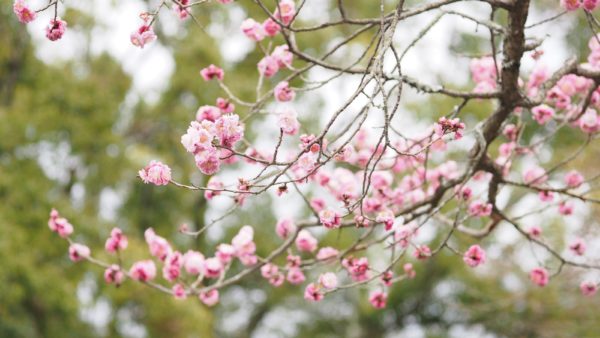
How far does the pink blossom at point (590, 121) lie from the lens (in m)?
2.21

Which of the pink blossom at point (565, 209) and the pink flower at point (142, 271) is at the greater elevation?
the pink blossom at point (565, 209)

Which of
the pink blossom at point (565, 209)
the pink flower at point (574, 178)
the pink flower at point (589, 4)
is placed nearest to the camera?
the pink flower at point (589, 4)

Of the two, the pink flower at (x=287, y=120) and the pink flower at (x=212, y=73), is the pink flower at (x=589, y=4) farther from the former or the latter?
the pink flower at (x=212, y=73)

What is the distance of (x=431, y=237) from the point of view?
7.79 metres

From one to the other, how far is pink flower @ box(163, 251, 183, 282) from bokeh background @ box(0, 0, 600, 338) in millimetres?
906

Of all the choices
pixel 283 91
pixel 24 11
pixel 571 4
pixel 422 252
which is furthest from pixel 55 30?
pixel 571 4

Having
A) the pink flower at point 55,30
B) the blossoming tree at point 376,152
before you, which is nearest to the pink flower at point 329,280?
the blossoming tree at point 376,152

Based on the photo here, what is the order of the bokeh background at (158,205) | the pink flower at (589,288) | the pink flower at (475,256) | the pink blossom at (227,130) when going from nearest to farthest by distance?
the pink blossom at (227,130) < the pink flower at (475,256) < the pink flower at (589,288) < the bokeh background at (158,205)

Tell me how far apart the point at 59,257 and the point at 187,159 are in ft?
6.35

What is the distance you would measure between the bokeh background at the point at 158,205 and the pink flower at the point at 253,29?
45.9 inches

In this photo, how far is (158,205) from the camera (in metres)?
6.50

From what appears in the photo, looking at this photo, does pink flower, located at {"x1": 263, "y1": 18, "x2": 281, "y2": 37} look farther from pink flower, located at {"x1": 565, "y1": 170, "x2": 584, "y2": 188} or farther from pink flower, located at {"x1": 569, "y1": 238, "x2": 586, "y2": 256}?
pink flower, located at {"x1": 569, "y1": 238, "x2": 586, "y2": 256}

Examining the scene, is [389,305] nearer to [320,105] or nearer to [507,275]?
[507,275]

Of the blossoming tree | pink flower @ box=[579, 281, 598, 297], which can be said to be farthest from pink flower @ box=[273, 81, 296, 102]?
pink flower @ box=[579, 281, 598, 297]
